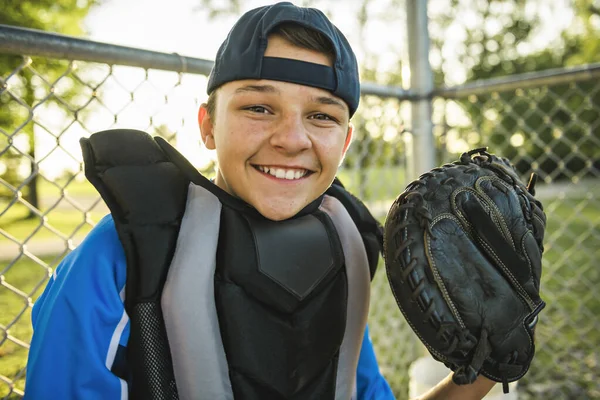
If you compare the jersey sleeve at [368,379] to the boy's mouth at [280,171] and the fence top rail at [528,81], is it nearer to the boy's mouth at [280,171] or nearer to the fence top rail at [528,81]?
the boy's mouth at [280,171]

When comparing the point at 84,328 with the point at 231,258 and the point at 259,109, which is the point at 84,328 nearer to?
the point at 231,258

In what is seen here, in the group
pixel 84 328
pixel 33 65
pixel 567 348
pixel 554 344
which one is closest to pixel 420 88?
pixel 84 328

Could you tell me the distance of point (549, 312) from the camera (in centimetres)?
438

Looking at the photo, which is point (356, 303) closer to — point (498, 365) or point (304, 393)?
point (304, 393)

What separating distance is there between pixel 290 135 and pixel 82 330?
2.02 ft

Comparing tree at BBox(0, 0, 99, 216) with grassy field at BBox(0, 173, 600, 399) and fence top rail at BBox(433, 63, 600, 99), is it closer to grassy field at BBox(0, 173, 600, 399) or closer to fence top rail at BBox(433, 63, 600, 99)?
grassy field at BBox(0, 173, 600, 399)

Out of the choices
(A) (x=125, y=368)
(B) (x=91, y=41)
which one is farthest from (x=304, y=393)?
(B) (x=91, y=41)

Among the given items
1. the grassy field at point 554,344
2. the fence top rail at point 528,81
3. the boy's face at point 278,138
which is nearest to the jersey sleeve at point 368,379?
the boy's face at point 278,138

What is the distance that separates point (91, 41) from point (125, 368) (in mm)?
888

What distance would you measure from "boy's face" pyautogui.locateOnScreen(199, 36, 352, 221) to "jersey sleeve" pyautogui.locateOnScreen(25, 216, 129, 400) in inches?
14.3

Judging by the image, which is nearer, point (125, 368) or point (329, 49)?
point (125, 368)

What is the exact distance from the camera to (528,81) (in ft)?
7.08

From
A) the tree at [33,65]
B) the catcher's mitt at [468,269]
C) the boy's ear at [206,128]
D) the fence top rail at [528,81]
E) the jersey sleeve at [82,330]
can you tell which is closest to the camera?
the jersey sleeve at [82,330]

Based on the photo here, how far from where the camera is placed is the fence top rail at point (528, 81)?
203 centimetres
